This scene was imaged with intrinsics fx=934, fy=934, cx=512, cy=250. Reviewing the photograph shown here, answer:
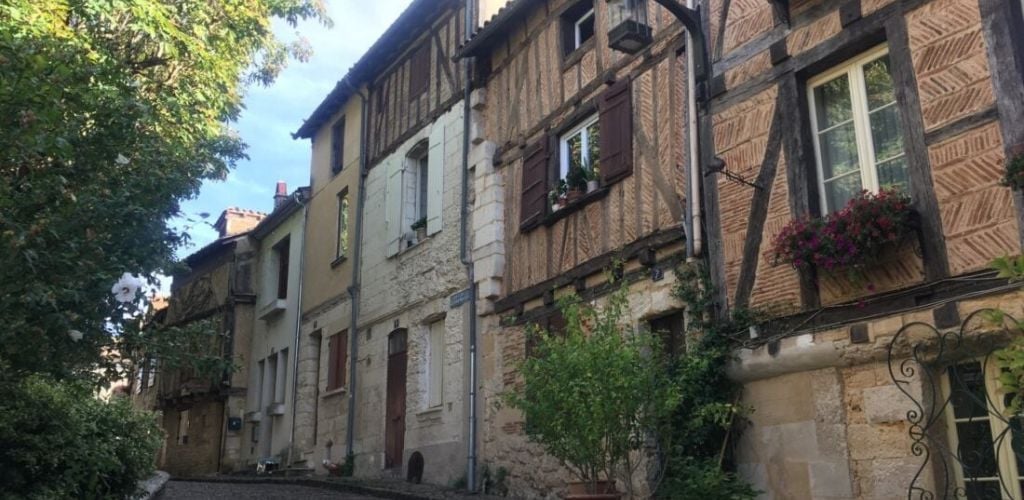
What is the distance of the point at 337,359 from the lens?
1527 cm

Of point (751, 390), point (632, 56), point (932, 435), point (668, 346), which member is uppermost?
point (632, 56)

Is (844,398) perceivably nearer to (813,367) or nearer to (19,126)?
(813,367)

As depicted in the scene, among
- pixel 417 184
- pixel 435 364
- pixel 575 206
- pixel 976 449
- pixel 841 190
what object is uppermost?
pixel 417 184

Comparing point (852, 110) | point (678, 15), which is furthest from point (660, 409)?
point (678, 15)

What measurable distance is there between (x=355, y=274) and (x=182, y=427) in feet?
31.4

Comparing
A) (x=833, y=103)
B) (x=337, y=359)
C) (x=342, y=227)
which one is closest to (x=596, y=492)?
(x=833, y=103)

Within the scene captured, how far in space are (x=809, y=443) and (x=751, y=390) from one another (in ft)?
2.30

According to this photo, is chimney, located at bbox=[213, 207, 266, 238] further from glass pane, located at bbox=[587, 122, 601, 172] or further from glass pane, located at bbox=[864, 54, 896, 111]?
glass pane, located at bbox=[864, 54, 896, 111]

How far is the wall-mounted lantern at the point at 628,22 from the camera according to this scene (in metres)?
7.86

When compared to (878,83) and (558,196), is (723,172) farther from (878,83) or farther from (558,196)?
(558,196)

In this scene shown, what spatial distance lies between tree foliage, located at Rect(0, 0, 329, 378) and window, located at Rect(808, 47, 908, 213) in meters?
4.90

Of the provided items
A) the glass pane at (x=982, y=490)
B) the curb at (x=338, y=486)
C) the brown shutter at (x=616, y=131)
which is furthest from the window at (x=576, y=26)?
the glass pane at (x=982, y=490)

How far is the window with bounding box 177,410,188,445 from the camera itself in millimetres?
21594

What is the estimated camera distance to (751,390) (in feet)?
22.9
